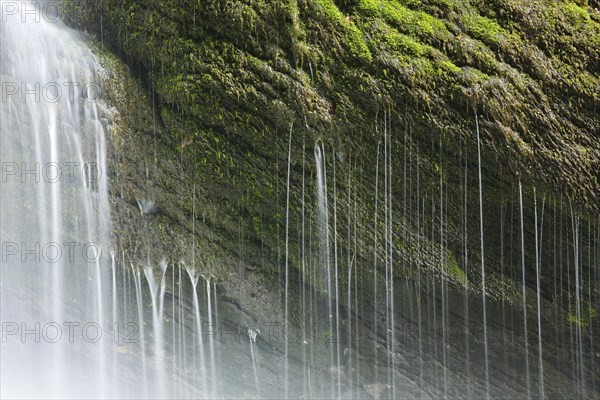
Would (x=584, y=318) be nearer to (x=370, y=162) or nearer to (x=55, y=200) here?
(x=370, y=162)

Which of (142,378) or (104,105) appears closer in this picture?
(104,105)

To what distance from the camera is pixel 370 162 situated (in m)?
4.57

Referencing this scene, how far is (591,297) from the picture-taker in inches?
181

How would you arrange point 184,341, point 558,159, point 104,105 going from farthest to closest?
point 184,341, point 104,105, point 558,159

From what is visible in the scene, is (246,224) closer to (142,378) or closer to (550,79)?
(142,378)

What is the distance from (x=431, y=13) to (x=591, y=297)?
2.71 meters

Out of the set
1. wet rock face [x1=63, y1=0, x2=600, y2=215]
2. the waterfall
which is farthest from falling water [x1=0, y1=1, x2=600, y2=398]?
wet rock face [x1=63, y1=0, x2=600, y2=215]

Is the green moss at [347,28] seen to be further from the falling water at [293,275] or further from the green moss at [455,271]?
the green moss at [455,271]

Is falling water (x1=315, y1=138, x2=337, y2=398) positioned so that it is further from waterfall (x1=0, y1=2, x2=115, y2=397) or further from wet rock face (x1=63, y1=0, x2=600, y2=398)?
waterfall (x1=0, y1=2, x2=115, y2=397)

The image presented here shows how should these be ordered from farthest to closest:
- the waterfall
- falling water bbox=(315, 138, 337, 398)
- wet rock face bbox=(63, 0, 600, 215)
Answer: the waterfall
falling water bbox=(315, 138, 337, 398)
wet rock face bbox=(63, 0, 600, 215)

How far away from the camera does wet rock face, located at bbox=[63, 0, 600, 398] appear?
14.4 feet

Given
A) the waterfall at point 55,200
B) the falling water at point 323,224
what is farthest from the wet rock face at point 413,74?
the waterfall at point 55,200

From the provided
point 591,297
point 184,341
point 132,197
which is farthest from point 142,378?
point 591,297

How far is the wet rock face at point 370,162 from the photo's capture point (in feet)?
14.4
